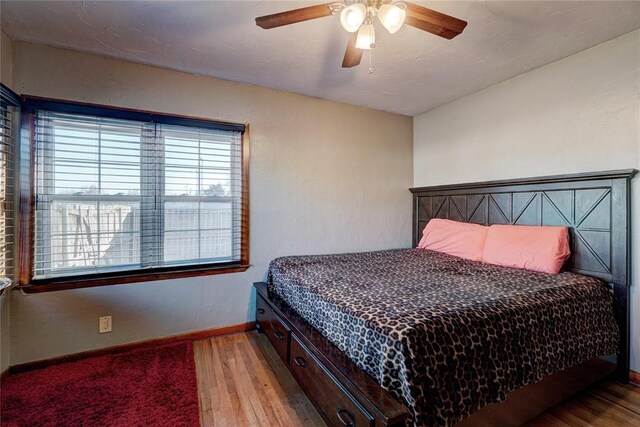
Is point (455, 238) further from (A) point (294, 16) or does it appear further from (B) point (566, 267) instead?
(A) point (294, 16)

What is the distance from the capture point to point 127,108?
227 centimetres

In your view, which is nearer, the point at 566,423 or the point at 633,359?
the point at 566,423

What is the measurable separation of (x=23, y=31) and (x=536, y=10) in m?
3.36

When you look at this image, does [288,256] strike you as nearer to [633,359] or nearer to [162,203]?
[162,203]

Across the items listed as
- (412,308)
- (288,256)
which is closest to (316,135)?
(288,256)

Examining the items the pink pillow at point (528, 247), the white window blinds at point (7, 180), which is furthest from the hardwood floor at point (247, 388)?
the pink pillow at point (528, 247)

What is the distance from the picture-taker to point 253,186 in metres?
2.73

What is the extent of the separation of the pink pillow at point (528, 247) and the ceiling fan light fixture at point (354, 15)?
2.08m

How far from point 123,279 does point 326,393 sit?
1.88 meters

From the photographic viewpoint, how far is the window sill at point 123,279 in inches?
80.0

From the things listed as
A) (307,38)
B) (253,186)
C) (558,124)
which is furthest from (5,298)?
(558,124)

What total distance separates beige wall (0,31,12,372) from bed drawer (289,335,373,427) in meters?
1.99

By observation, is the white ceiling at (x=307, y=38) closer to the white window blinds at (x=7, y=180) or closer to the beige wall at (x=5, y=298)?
the beige wall at (x=5, y=298)

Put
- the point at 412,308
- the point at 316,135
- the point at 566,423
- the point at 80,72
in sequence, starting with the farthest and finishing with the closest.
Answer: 1. the point at 316,135
2. the point at 80,72
3. the point at 566,423
4. the point at 412,308
